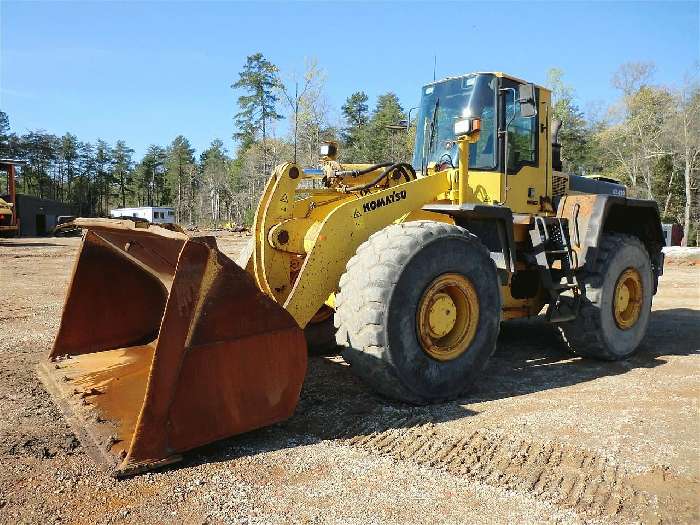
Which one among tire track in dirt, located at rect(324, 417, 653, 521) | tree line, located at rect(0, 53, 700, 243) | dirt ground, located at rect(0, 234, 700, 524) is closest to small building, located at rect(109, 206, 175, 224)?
tree line, located at rect(0, 53, 700, 243)

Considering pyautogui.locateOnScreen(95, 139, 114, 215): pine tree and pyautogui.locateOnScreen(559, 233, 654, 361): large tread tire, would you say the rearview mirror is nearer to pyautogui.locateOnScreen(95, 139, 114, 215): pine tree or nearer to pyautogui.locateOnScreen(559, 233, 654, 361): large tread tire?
pyautogui.locateOnScreen(559, 233, 654, 361): large tread tire

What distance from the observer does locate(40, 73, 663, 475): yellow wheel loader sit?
3373 millimetres

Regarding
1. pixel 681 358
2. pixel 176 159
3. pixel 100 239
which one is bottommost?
pixel 681 358

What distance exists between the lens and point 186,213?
75.4 metres

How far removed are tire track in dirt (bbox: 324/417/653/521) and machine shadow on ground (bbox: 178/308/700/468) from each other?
0.38ft

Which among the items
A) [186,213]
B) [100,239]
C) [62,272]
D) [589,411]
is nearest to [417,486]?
[589,411]

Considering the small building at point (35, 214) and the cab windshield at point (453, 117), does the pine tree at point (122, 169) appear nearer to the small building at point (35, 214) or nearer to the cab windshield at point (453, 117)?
the small building at point (35, 214)

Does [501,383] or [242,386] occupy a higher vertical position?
[242,386]

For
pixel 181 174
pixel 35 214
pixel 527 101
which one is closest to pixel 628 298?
A: pixel 527 101

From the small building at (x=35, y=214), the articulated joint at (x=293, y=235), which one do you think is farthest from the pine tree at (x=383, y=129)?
the articulated joint at (x=293, y=235)

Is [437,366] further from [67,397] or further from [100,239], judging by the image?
[100,239]

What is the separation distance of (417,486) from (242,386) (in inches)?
46.4

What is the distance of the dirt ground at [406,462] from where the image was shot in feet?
9.40

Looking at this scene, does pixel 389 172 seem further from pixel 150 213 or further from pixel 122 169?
pixel 122 169
